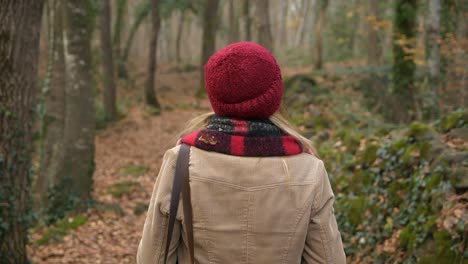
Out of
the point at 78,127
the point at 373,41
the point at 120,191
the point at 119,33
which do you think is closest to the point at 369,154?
the point at 78,127

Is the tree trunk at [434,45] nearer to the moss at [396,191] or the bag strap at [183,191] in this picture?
the moss at [396,191]

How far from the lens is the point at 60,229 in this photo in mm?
8328

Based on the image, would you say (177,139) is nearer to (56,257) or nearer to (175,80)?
(56,257)

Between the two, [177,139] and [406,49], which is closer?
[177,139]

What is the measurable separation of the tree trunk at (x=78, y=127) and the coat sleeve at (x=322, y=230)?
323 inches

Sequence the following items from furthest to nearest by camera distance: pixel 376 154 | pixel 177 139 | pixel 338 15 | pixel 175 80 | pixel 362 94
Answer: pixel 175 80, pixel 338 15, pixel 362 94, pixel 376 154, pixel 177 139

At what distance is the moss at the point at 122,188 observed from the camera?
1116 cm

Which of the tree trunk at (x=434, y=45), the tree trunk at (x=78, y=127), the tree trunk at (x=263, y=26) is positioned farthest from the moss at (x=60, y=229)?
the tree trunk at (x=434, y=45)

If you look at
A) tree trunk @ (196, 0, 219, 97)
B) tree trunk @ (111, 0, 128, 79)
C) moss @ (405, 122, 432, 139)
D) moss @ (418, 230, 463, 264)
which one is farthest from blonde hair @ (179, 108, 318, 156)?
tree trunk @ (111, 0, 128, 79)

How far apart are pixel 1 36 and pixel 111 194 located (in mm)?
6391

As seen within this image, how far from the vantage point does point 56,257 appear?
721 cm

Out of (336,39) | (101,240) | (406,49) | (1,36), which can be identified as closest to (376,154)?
(101,240)

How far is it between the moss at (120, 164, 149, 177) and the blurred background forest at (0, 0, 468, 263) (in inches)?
2.4

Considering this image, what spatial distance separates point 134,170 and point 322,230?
11.9m
